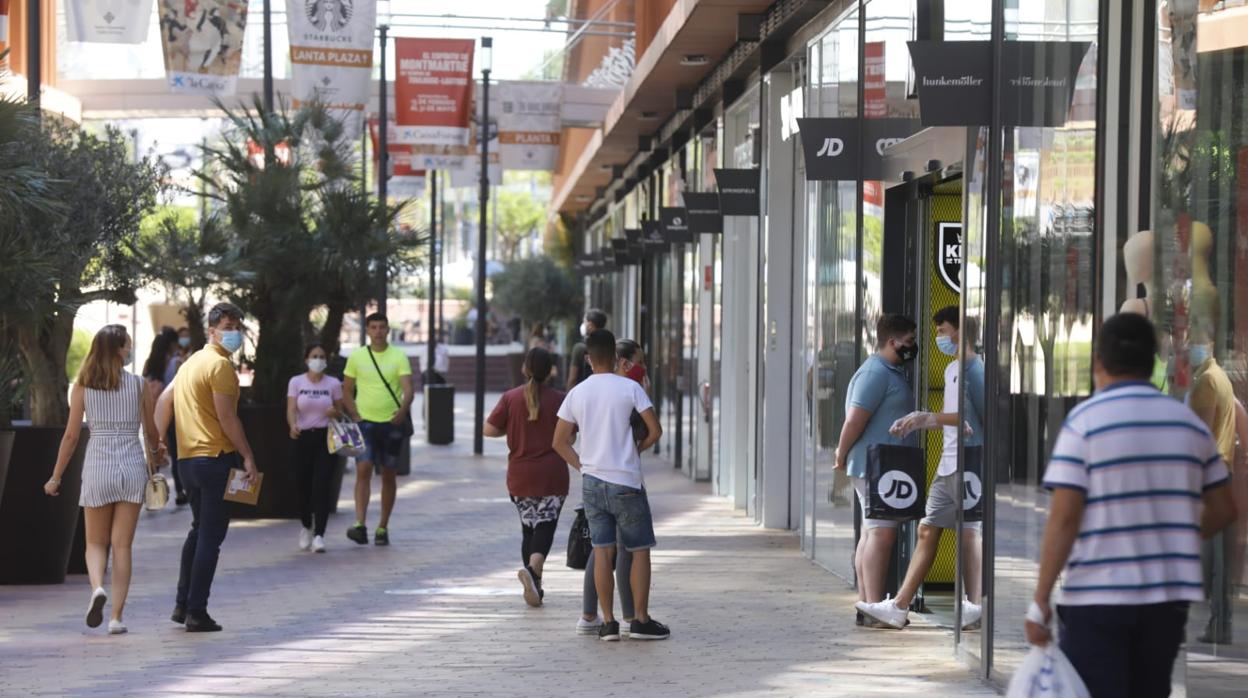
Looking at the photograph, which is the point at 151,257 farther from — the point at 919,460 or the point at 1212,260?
the point at 1212,260

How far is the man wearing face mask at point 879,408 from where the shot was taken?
1055cm

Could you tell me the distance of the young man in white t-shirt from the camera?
10211 mm

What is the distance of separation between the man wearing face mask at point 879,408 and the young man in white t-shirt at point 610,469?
45.5 inches

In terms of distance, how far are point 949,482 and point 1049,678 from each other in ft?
17.0

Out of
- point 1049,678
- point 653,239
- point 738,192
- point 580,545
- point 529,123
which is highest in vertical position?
point 529,123

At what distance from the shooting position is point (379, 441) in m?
15.2

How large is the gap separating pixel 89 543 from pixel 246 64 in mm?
29610

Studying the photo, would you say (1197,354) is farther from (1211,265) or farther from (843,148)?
(843,148)

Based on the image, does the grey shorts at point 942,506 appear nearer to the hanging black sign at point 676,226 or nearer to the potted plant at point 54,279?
the potted plant at point 54,279

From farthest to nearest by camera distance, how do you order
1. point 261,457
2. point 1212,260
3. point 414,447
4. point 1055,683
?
point 414,447 → point 261,457 → point 1212,260 → point 1055,683

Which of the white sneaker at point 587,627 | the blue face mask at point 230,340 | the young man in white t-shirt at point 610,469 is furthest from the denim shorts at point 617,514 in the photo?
the blue face mask at point 230,340

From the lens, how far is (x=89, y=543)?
1050 centimetres

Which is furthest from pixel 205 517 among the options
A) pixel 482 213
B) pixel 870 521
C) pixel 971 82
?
pixel 482 213

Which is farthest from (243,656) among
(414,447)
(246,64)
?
(246,64)
